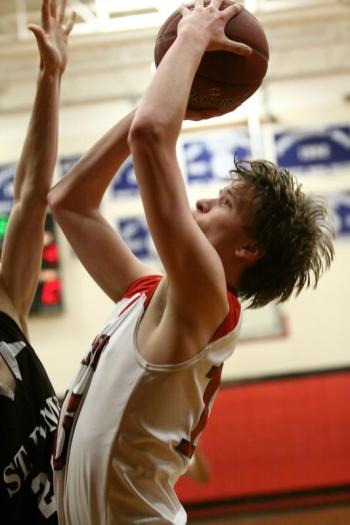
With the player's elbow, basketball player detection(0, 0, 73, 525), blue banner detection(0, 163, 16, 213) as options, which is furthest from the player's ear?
blue banner detection(0, 163, 16, 213)

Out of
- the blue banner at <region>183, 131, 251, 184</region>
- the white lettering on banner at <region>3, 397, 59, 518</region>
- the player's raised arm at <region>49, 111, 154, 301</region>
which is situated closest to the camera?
the white lettering on banner at <region>3, 397, 59, 518</region>

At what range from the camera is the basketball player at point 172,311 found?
5.66 ft

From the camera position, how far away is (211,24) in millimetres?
1891

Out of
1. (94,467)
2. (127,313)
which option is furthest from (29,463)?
(127,313)

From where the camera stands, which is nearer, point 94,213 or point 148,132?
point 148,132

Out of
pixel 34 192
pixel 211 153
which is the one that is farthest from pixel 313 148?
pixel 34 192

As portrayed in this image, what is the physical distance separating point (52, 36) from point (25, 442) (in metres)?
1.24

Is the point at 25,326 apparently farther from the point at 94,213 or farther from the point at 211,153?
the point at 211,153

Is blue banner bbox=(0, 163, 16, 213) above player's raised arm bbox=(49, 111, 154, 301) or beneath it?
beneath

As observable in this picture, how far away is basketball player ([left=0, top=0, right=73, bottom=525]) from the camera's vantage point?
83.1 inches

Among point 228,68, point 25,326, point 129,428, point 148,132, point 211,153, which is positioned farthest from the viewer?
point 211,153

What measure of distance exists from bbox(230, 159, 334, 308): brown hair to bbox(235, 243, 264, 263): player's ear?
0.01 m

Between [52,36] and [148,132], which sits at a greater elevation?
[52,36]

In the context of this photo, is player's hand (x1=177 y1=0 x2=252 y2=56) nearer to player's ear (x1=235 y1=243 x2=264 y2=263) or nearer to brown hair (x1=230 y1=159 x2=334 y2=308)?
brown hair (x1=230 y1=159 x2=334 y2=308)
